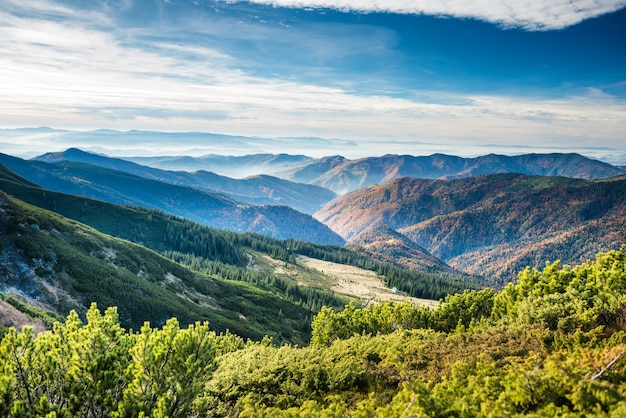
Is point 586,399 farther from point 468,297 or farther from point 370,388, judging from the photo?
point 468,297

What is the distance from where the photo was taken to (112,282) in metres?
111

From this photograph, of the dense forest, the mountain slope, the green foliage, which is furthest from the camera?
the mountain slope

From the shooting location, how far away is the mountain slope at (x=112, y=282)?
93.5m

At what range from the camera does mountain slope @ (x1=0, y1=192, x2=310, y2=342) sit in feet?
307

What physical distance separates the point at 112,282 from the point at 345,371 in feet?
335

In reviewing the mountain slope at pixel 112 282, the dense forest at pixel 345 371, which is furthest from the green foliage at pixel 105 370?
the mountain slope at pixel 112 282

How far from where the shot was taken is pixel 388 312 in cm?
6456

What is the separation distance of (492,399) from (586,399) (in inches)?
144

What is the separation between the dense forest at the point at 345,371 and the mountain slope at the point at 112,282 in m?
75.5

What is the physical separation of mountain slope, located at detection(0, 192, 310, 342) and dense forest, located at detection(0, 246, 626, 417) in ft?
248

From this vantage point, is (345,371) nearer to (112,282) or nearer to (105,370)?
(105,370)

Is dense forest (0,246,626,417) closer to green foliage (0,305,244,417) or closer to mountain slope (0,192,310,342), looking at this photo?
green foliage (0,305,244,417)

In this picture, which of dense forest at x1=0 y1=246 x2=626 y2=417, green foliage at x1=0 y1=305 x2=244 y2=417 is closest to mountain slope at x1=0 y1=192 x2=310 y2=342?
dense forest at x1=0 y1=246 x2=626 y2=417

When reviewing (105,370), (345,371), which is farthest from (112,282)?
(105,370)
